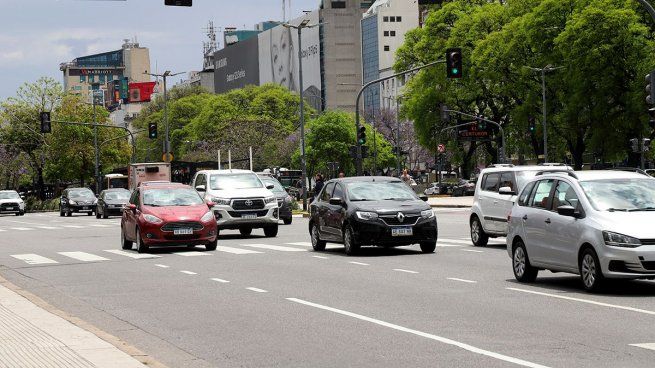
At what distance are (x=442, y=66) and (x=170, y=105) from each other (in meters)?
92.4

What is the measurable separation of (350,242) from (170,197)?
6139 millimetres

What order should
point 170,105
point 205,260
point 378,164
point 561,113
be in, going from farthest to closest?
1. point 170,105
2. point 378,164
3. point 561,113
4. point 205,260

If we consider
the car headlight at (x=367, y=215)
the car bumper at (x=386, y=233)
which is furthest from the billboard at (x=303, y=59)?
the car headlight at (x=367, y=215)

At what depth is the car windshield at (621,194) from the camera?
15.7m

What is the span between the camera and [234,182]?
3494 centimetres

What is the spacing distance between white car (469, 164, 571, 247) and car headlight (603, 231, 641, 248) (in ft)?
34.9

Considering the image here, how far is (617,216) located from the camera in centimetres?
1525

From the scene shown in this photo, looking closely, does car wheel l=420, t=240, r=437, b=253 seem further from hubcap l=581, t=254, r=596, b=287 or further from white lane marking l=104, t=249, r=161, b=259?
hubcap l=581, t=254, r=596, b=287

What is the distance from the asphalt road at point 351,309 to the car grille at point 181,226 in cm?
194

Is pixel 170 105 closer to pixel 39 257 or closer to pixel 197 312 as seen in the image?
pixel 39 257

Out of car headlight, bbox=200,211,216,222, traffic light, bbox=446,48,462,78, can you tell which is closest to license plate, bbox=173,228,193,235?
car headlight, bbox=200,211,216,222

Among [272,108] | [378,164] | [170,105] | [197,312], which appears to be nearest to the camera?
[197,312]

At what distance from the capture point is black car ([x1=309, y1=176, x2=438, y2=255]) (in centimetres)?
2388

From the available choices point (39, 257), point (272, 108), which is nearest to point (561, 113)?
point (39, 257)
